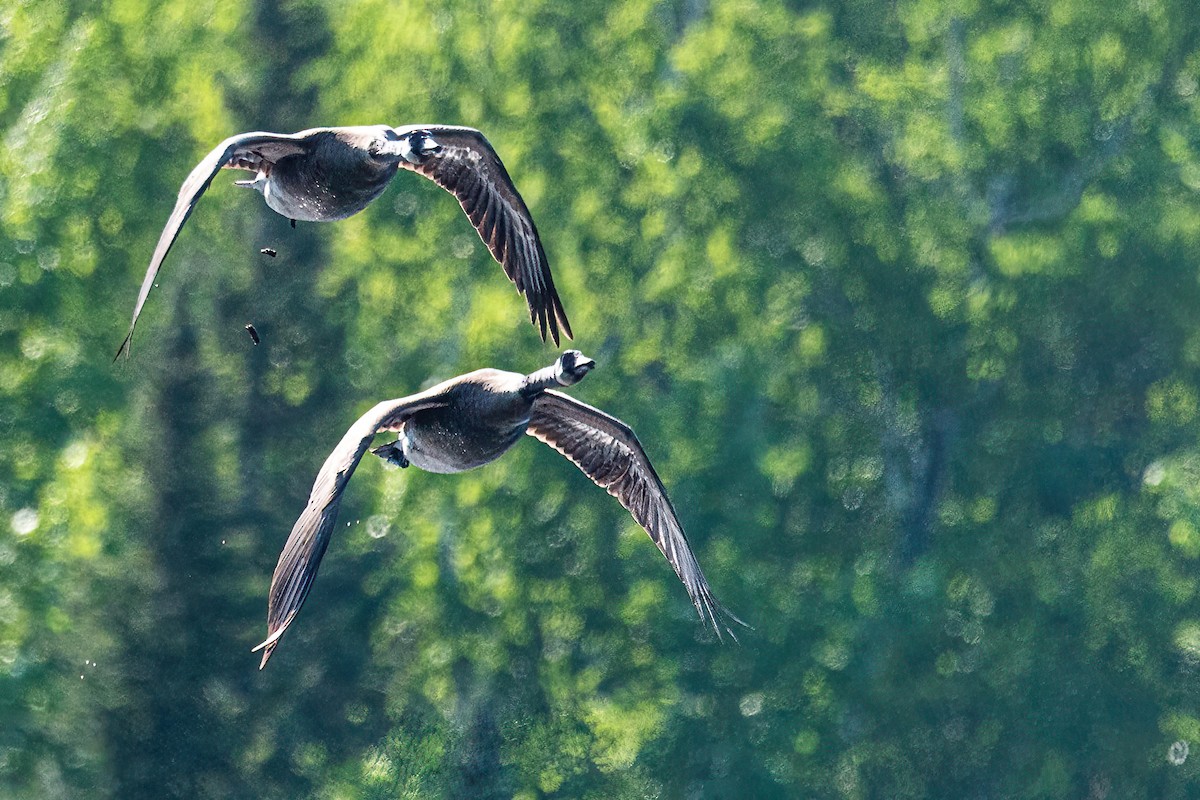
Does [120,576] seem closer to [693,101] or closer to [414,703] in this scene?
[414,703]

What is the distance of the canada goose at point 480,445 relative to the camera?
1032 cm

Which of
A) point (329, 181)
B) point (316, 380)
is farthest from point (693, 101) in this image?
point (329, 181)

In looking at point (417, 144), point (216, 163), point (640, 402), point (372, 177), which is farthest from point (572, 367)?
point (640, 402)

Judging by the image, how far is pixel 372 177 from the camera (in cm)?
1175

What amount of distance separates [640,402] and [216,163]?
14.5 meters

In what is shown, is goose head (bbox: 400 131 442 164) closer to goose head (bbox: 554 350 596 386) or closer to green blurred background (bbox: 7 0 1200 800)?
goose head (bbox: 554 350 596 386)

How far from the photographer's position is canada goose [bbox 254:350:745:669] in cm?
1032

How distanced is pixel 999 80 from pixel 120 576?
1359 cm

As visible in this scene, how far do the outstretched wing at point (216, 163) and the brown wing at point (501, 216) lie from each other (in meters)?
1.56

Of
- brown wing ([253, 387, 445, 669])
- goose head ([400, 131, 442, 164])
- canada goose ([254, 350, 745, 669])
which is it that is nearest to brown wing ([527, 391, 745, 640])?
canada goose ([254, 350, 745, 669])

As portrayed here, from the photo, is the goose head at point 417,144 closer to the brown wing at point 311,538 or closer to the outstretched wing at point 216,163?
the outstretched wing at point 216,163

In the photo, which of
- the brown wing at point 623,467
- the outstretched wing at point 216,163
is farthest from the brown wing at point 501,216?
the outstretched wing at point 216,163

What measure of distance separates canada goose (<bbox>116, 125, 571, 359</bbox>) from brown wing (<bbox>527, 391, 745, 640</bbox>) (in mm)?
Result: 669

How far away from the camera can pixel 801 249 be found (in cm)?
2584
